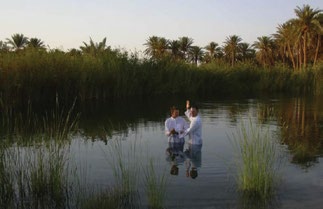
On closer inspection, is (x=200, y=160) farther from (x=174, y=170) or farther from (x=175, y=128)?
(x=175, y=128)

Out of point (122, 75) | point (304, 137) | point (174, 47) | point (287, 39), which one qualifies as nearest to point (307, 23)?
point (287, 39)

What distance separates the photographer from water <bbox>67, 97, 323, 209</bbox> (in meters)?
9.06

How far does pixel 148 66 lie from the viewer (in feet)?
139

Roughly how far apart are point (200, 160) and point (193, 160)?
208 millimetres

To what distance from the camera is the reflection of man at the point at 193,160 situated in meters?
11.0

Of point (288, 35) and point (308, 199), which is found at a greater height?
point (288, 35)

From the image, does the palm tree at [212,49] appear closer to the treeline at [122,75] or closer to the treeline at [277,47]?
the treeline at [277,47]

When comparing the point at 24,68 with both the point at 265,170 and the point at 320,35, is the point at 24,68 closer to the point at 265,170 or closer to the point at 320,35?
the point at 265,170

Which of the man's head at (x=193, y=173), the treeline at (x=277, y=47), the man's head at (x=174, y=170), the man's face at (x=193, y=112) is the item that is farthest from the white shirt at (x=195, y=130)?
the treeline at (x=277, y=47)

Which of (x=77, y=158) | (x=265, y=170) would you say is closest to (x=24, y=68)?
Result: (x=77, y=158)

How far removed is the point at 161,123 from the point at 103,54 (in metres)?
19.0

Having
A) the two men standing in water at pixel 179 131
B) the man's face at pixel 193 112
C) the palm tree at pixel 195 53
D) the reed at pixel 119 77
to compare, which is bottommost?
the two men standing in water at pixel 179 131

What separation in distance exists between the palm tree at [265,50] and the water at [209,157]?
72.5 metres

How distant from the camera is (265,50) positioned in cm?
9544
